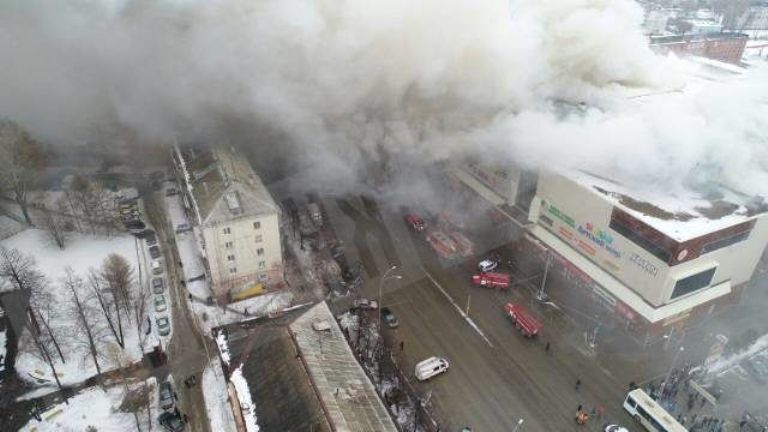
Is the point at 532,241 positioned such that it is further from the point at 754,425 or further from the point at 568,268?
the point at 754,425

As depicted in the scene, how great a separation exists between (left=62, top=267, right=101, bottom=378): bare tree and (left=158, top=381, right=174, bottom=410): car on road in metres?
2.11

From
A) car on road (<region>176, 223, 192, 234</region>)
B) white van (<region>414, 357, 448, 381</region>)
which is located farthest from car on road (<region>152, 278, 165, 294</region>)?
white van (<region>414, 357, 448, 381</region>)

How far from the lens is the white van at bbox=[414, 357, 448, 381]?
16219 mm

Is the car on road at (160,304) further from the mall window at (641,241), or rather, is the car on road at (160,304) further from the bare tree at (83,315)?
the mall window at (641,241)

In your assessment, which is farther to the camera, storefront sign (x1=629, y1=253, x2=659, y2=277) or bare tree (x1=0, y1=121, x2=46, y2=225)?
bare tree (x1=0, y1=121, x2=46, y2=225)

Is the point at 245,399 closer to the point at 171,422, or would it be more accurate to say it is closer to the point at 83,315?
the point at 171,422

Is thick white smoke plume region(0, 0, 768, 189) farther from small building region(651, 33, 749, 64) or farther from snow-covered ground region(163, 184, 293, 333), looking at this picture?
small building region(651, 33, 749, 64)

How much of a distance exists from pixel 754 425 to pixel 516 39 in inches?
592

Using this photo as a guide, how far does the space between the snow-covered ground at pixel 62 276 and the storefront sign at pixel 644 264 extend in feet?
52.1

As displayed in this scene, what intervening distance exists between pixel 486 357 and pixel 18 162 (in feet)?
64.3

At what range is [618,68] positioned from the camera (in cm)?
2366

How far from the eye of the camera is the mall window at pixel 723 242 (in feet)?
55.6

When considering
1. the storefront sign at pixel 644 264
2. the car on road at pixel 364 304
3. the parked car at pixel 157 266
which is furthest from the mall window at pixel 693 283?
the parked car at pixel 157 266

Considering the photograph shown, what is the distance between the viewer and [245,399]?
1394 centimetres
